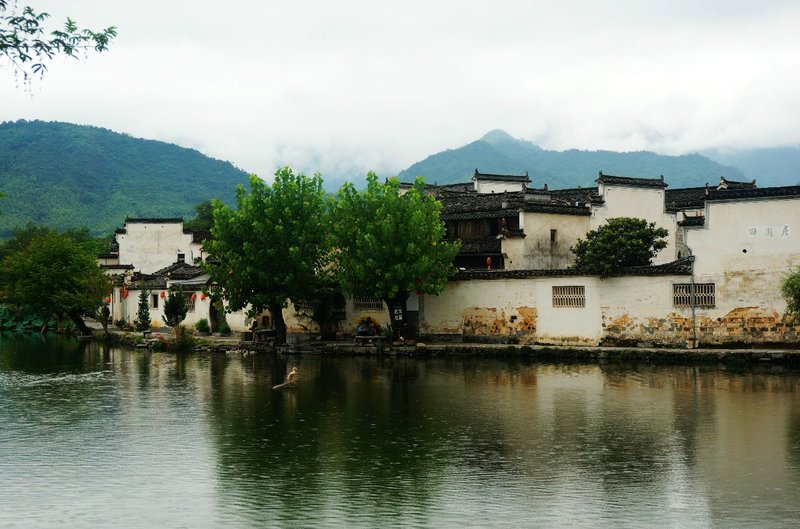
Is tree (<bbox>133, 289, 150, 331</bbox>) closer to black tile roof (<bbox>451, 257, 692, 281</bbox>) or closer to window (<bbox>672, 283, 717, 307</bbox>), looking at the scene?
black tile roof (<bbox>451, 257, 692, 281</bbox>)

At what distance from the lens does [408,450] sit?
19.4 metres

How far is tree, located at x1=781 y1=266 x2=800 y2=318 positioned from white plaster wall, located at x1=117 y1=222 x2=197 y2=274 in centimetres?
5245

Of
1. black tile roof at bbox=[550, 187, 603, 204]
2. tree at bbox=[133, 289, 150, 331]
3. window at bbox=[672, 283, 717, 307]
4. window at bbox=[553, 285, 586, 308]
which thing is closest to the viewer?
window at bbox=[672, 283, 717, 307]

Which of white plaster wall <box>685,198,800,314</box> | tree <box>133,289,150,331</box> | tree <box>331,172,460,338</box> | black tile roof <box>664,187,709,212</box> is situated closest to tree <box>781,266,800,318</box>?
white plaster wall <box>685,198,800,314</box>

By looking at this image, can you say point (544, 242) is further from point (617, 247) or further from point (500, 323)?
point (500, 323)

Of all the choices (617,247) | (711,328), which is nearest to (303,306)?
(617,247)

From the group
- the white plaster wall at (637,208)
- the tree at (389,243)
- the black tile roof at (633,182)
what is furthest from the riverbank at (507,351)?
the black tile roof at (633,182)

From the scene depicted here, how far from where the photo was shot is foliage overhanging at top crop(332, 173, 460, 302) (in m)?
38.4

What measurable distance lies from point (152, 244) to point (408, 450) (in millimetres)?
58787

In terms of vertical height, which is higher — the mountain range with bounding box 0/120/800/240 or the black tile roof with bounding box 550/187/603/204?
the mountain range with bounding box 0/120/800/240

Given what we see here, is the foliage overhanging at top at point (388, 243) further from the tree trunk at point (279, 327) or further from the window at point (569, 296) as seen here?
the window at point (569, 296)

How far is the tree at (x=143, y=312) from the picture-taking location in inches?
2133

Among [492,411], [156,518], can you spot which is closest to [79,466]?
[156,518]

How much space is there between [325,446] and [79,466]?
17.0ft
